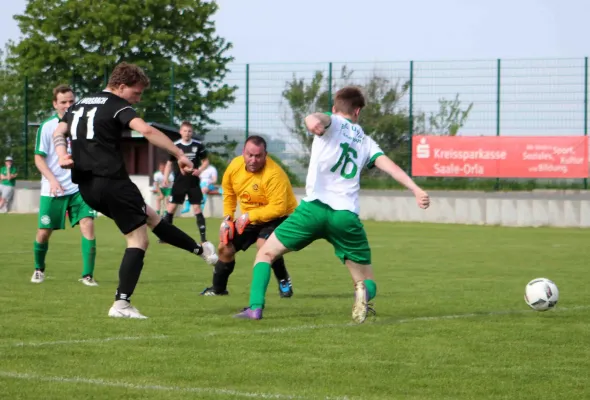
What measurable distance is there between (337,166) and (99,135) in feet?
6.11

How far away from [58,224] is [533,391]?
725 cm

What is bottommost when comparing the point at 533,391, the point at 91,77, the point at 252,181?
the point at 533,391

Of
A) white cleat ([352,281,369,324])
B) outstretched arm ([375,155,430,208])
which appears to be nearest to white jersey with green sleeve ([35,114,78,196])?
outstretched arm ([375,155,430,208])

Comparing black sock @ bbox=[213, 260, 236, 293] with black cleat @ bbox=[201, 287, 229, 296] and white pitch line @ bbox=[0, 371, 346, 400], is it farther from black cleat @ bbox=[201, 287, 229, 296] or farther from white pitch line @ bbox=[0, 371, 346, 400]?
white pitch line @ bbox=[0, 371, 346, 400]

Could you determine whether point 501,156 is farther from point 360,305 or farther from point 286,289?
point 360,305

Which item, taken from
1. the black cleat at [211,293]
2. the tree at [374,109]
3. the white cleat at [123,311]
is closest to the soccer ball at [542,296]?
the black cleat at [211,293]

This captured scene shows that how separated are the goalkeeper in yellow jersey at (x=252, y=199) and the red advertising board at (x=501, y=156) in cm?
1652

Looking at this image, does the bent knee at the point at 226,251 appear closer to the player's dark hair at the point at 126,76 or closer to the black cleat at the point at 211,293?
the black cleat at the point at 211,293

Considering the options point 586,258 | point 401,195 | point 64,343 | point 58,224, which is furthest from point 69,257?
point 401,195

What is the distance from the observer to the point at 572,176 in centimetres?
2638

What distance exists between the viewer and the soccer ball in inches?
372

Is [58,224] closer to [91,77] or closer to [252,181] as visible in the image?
[252,181]

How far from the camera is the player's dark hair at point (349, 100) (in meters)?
8.70

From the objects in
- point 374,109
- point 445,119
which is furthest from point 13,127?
point 445,119
